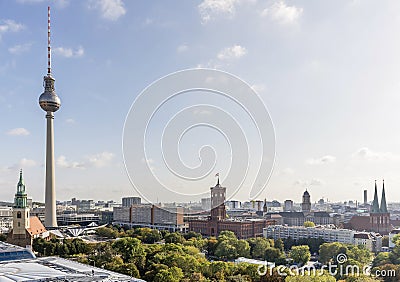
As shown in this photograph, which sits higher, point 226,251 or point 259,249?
point 226,251

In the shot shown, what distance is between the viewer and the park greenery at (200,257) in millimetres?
12430

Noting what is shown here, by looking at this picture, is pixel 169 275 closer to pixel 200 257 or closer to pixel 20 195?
pixel 200 257

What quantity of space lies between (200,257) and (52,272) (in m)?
9.41

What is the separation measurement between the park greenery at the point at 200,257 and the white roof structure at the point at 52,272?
3801 millimetres

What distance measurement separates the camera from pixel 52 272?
785cm

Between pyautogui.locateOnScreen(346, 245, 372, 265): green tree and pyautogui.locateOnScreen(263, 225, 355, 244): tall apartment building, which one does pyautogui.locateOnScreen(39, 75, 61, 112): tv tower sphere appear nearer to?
pyautogui.locateOnScreen(263, 225, 355, 244): tall apartment building

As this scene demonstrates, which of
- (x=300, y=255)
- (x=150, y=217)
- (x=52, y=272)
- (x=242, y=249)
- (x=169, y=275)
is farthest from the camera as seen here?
(x=150, y=217)

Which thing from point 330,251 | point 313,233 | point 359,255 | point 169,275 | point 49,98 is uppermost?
point 49,98

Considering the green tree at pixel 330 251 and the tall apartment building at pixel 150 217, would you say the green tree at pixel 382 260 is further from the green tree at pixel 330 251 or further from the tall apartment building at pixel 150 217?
the tall apartment building at pixel 150 217

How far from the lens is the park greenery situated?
40.8 feet

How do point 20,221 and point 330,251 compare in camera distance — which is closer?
point 330,251

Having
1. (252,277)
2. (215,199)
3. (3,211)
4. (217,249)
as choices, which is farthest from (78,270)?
(3,211)

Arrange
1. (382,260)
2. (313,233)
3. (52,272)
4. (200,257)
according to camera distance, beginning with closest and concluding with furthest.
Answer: (52,272), (200,257), (382,260), (313,233)

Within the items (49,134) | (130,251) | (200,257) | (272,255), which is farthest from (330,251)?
(49,134)
